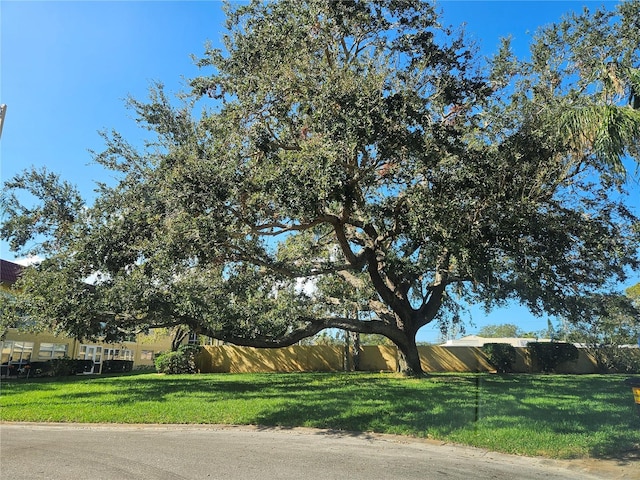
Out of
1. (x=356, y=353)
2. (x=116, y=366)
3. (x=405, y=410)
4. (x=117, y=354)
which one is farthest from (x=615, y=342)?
(x=117, y=354)

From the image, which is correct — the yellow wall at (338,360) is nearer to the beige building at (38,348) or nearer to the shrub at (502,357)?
the shrub at (502,357)

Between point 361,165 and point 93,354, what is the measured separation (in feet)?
100

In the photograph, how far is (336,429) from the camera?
32.1ft

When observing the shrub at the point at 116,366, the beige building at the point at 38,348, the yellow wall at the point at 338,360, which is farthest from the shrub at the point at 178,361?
the shrub at the point at 116,366

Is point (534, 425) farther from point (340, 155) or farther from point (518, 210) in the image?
point (340, 155)

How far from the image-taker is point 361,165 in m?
12.0

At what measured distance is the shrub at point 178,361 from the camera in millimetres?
27359

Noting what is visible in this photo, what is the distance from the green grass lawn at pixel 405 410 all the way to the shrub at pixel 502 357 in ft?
45.1

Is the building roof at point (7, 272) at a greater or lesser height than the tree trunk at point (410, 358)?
greater

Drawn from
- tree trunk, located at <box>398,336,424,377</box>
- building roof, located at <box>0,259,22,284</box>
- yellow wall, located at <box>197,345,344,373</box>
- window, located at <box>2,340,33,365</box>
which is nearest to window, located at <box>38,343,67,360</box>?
window, located at <box>2,340,33,365</box>

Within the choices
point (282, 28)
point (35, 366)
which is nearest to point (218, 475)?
point (282, 28)

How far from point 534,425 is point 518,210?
4.87m

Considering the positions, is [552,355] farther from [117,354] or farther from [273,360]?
[117,354]

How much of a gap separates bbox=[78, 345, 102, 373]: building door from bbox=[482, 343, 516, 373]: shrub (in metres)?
27.2
